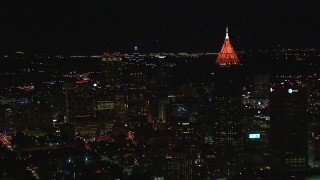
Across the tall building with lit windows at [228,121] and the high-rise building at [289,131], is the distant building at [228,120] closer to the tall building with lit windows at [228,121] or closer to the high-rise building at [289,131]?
the tall building with lit windows at [228,121]

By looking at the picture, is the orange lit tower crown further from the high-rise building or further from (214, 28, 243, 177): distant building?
the high-rise building

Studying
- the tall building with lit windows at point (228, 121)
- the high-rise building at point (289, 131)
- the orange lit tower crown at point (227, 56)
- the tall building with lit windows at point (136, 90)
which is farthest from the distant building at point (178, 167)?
the orange lit tower crown at point (227, 56)

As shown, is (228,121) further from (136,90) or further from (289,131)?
(136,90)

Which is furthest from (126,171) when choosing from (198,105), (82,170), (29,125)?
(29,125)

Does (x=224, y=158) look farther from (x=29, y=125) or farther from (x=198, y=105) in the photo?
(x=29, y=125)

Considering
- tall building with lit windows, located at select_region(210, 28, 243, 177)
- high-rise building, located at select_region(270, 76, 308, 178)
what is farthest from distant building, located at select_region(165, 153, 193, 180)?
high-rise building, located at select_region(270, 76, 308, 178)

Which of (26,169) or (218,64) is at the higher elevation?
(218,64)

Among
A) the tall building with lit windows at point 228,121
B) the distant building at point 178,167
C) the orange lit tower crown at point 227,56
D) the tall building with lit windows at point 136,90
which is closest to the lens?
the distant building at point 178,167
